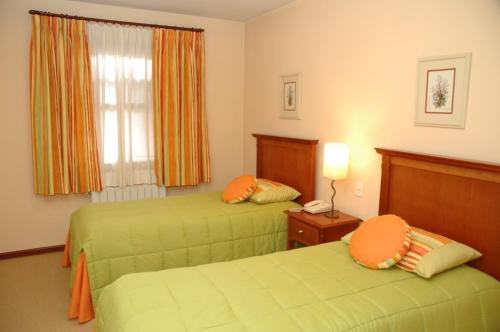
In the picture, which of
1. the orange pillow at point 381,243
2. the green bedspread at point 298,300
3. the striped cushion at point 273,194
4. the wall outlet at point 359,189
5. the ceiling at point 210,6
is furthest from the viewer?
the ceiling at point 210,6

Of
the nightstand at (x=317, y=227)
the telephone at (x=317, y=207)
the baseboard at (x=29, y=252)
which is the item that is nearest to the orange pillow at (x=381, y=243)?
the nightstand at (x=317, y=227)

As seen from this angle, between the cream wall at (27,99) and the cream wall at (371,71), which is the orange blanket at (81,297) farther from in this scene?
the cream wall at (371,71)

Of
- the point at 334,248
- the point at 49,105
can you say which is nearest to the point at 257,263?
the point at 334,248

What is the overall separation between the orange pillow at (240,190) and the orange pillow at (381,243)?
1.33 m

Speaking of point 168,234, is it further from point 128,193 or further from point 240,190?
point 128,193

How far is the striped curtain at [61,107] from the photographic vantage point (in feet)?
12.0

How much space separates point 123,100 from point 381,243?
3.03 m

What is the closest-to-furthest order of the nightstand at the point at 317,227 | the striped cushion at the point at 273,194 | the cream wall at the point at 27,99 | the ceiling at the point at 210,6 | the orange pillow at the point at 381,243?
the orange pillow at the point at 381,243 → the nightstand at the point at 317,227 → the striped cushion at the point at 273,194 → the cream wall at the point at 27,99 → the ceiling at the point at 210,6

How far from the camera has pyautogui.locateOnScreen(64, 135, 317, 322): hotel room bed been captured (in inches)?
108

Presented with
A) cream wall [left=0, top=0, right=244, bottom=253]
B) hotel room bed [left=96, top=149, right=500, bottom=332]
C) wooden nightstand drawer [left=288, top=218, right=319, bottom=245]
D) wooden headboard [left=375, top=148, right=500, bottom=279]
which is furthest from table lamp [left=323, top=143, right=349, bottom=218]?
cream wall [left=0, top=0, right=244, bottom=253]

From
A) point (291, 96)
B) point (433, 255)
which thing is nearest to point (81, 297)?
point (433, 255)

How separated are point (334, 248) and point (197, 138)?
242 cm

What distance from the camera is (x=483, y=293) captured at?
1965mm

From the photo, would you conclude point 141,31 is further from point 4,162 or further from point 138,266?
point 138,266
